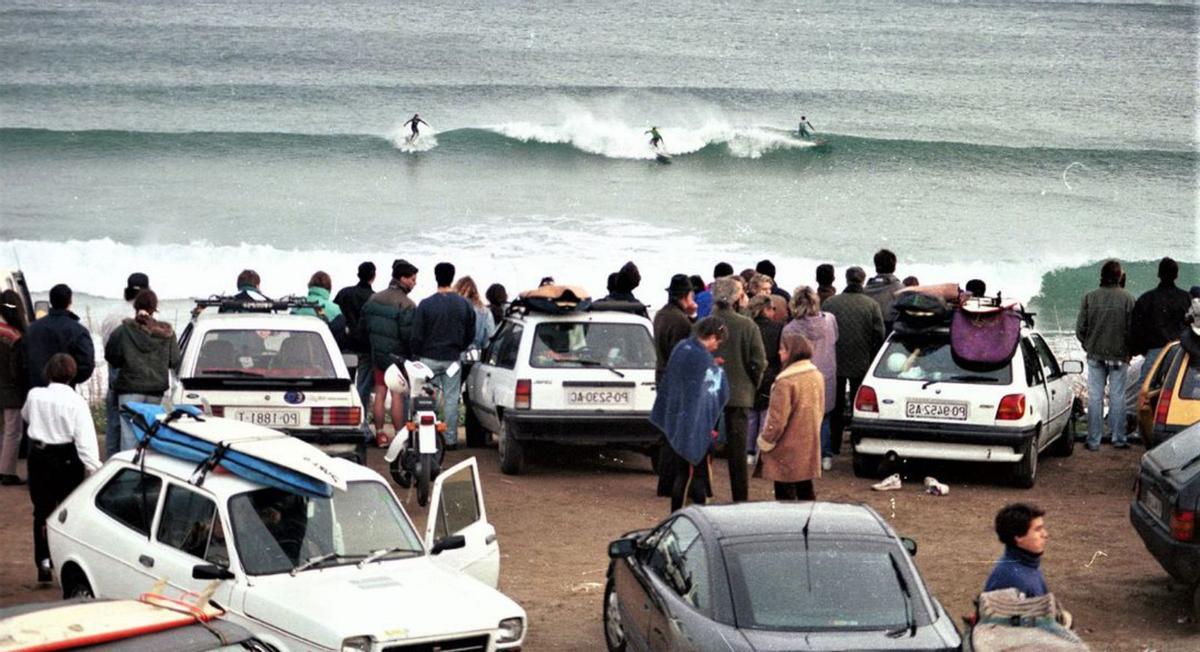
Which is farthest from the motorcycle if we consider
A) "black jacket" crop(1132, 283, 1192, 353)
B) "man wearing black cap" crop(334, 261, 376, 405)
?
"black jacket" crop(1132, 283, 1192, 353)

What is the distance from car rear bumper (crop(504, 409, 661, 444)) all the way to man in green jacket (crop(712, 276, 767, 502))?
1669mm

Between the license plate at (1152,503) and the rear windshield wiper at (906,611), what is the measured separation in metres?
2.96

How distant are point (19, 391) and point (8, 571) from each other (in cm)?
305

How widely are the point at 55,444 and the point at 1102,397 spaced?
1051 cm

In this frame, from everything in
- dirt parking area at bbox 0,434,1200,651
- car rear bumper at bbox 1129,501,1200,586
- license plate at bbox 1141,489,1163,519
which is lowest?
dirt parking area at bbox 0,434,1200,651

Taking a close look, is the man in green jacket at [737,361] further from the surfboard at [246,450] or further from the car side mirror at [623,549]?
the surfboard at [246,450]

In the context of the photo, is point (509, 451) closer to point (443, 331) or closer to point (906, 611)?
point (443, 331)

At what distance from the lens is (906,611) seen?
8.95 metres

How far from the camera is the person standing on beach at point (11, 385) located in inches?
610

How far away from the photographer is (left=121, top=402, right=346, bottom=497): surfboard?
33.3 ft

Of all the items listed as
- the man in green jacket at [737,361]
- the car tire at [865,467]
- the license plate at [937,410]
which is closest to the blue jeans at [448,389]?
the man in green jacket at [737,361]

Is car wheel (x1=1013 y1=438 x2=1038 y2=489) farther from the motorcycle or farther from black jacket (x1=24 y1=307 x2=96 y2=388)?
black jacket (x1=24 y1=307 x2=96 y2=388)

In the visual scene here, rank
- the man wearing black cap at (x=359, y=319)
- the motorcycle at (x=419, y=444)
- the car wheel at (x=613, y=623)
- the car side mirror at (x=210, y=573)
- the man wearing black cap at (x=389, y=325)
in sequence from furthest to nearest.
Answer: the man wearing black cap at (x=359, y=319) < the man wearing black cap at (x=389, y=325) < the motorcycle at (x=419, y=444) < the car wheel at (x=613, y=623) < the car side mirror at (x=210, y=573)

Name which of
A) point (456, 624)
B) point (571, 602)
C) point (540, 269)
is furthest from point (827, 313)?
point (540, 269)
